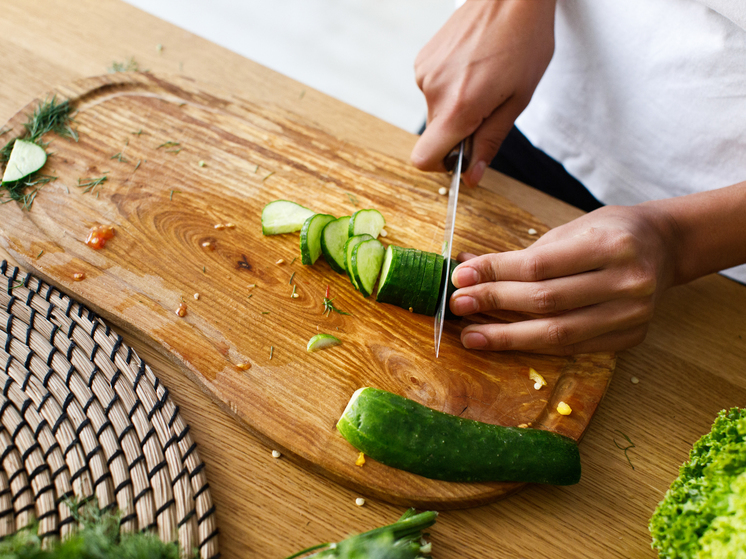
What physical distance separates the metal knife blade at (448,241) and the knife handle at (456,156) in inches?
0.6

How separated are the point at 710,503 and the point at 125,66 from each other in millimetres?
3385

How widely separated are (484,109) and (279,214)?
3.68ft

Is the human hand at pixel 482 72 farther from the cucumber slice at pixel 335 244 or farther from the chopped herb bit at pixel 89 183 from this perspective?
the chopped herb bit at pixel 89 183

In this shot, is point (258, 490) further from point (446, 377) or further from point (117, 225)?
point (117, 225)

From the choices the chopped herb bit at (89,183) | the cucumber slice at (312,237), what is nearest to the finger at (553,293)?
the cucumber slice at (312,237)

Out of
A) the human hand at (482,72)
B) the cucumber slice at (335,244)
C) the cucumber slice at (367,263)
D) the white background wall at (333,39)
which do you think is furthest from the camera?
the white background wall at (333,39)

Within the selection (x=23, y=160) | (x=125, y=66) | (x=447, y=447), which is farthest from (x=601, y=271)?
(x=125, y=66)

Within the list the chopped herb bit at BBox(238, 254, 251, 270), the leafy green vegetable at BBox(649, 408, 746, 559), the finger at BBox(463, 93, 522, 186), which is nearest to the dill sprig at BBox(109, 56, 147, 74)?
the chopped herb bit at BBox(238, 254, 251, 270)

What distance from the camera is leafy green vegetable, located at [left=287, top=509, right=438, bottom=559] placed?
1.44 meters

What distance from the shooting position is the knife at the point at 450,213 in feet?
7.03

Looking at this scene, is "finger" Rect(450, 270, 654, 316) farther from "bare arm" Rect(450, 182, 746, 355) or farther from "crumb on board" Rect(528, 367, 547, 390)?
"crumb on board" Rect(528, 367, 547, 390)

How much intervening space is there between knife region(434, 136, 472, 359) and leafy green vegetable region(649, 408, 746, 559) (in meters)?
0.96

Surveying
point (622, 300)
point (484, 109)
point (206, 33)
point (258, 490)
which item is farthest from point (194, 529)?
point (206, 33)

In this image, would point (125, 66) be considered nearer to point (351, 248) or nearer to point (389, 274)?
point (351, 248)
